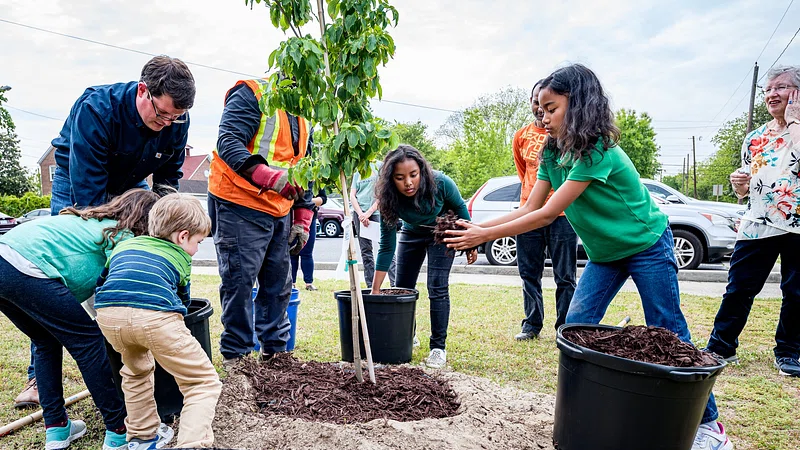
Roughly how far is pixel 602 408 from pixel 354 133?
165 cm

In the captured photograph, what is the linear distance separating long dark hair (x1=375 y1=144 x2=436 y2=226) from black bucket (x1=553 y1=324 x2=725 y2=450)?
5.67 ft

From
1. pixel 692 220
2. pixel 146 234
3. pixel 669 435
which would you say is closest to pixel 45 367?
pixel 146 234

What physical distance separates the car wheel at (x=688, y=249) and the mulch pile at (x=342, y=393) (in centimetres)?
727

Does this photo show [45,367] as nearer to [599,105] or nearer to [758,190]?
[599,105]

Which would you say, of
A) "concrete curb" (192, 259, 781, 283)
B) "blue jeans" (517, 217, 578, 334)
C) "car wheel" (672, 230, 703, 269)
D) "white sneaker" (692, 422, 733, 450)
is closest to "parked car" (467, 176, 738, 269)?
"car wheel" (672, 230, 703, 269)

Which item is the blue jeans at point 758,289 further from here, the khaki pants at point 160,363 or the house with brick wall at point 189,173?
the house with brick wall at point 189,173

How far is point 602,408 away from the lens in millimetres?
2004

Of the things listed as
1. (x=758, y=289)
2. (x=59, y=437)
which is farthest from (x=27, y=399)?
(x=758, y=289)

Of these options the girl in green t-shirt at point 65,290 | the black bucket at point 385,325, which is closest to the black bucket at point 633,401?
the black bucket at point 385,325

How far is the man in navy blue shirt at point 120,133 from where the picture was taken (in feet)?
8.18

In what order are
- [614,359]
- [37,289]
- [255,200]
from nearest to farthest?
[614,359] < [37,289] < [255,200]

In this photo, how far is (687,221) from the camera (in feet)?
27.8

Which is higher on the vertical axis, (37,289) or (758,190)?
(758,190)

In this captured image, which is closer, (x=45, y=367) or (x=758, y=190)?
(x=45, y=367)
